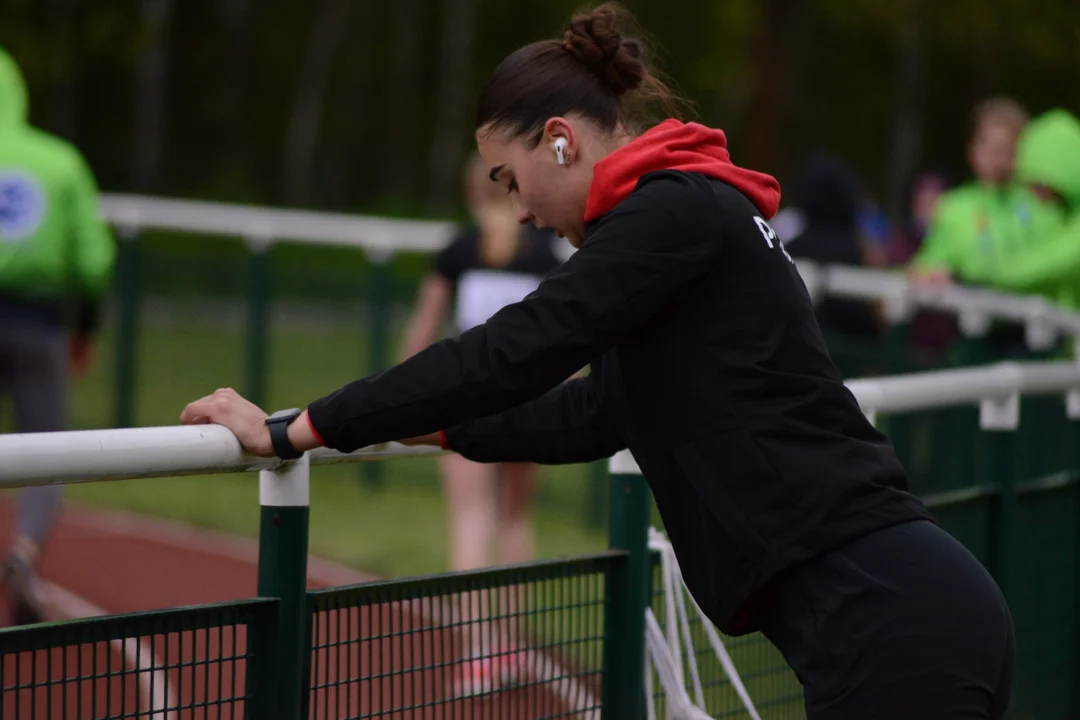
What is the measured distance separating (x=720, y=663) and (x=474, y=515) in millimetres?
3535

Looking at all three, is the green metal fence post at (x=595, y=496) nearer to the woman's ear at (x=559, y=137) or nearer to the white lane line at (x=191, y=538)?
the white lane line at (x=191, y=538)

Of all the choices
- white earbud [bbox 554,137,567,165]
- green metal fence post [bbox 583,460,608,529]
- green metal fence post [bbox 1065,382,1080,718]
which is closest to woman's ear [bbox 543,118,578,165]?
white earbud [bbox 554,137,567,165]

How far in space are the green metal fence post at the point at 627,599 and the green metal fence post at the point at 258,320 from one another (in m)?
8.08

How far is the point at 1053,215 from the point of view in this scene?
7.72 meters

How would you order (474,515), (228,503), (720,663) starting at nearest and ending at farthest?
(720,663) → (474,515) → (228,503)

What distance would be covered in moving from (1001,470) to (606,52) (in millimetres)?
2046

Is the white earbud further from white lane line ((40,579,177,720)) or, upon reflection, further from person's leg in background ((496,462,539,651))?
person's leg in background ((496,462,539,651))

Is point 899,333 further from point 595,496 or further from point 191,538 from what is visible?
point 191,538

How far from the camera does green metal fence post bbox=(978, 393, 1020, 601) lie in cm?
408

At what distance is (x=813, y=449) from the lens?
240 cm

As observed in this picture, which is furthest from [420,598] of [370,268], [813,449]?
[370,268]

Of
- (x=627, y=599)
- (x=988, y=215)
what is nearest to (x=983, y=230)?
(x=988, y=215)

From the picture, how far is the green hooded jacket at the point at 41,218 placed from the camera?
6.73 m

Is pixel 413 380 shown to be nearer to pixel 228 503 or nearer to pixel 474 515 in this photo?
pixel 474 515
